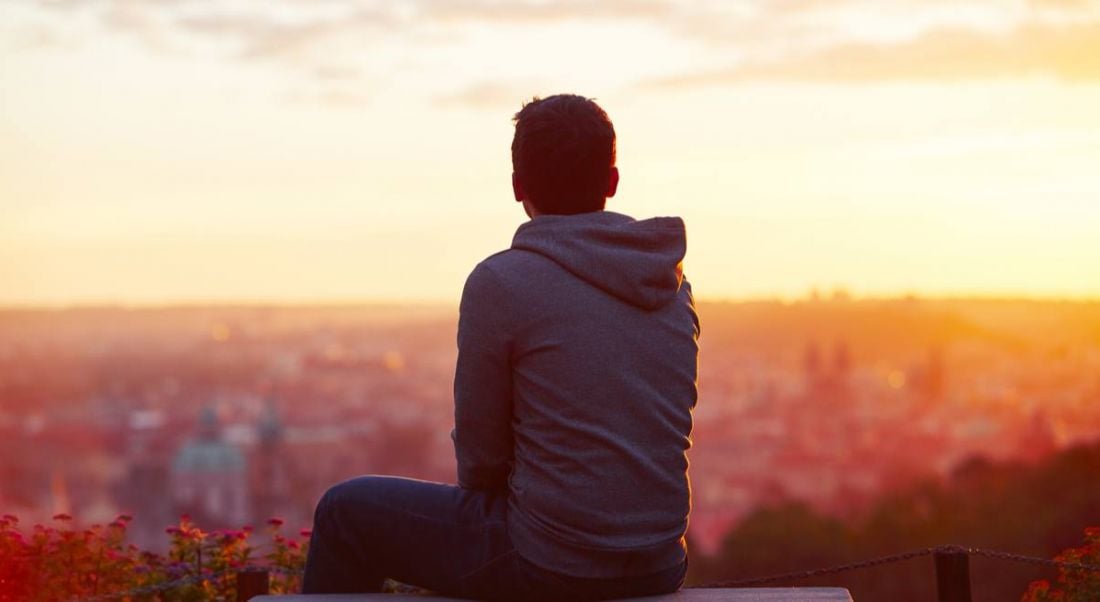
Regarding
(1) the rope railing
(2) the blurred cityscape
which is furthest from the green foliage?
(2) the blurred cityscape

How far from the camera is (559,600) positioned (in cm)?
273

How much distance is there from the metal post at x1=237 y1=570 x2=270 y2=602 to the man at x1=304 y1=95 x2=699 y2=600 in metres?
0.97

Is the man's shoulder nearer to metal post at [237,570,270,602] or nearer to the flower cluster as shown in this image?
metal post at [237,570,270,602]

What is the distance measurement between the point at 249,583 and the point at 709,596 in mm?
1363

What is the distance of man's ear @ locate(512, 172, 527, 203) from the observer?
273 centimetres

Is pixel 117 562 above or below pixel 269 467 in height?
above

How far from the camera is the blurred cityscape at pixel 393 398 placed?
5734cm

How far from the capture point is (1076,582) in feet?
12.7

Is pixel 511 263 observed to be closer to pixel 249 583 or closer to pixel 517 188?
pixel 517 188

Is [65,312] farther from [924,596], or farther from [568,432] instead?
[568,432]

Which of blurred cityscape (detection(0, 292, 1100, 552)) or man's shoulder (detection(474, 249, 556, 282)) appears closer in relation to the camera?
man's shoulder (detection(474, 249, 556, 282))

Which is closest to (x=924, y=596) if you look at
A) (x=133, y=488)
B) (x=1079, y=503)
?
(x=1079, y=503)

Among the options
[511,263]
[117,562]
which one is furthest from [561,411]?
[117,562]

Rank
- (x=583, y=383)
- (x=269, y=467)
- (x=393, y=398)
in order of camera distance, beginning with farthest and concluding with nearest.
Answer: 1. (x=393, y=398)
2. (x=269, y=467)
3. (x=583, y=383)
